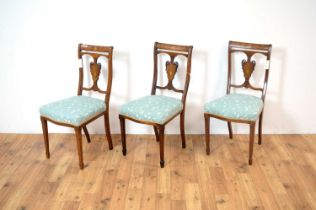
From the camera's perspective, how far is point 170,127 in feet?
11.0

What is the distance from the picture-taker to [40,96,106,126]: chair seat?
2594 mm

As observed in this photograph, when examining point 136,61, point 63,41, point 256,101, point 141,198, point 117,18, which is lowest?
point 141,198

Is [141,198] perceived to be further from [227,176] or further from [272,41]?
[272,41]

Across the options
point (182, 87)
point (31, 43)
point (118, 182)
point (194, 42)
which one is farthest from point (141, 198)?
point (31, 43)

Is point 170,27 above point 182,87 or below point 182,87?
above

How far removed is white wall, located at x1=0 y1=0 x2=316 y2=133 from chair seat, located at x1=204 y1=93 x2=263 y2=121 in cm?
40

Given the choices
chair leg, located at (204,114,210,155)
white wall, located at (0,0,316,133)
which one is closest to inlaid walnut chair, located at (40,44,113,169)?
white wall, located at (0,0,316,133)

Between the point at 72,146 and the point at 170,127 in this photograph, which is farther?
the point at 170,127

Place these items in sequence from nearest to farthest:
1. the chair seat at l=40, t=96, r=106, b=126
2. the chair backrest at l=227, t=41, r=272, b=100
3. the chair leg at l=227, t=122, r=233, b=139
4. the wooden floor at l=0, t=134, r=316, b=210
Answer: the wooden floor at l=0, t=134, r=316, b=210 → the chair seat at l=40, t=96, r=106, b=126 → the chair backrest at l=227, t=41, r=272, b=100 → the chair leg at l=227, t=122, r=233, b=139

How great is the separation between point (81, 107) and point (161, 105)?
645mm

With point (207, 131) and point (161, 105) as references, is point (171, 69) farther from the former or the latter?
point (207, 131)

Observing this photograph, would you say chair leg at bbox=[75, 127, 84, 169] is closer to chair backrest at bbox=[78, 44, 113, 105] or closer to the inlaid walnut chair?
the inlaid walnut chair

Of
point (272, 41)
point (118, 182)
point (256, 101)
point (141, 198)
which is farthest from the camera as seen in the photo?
point (272, 41)

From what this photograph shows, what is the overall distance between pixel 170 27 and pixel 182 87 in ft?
1.87
